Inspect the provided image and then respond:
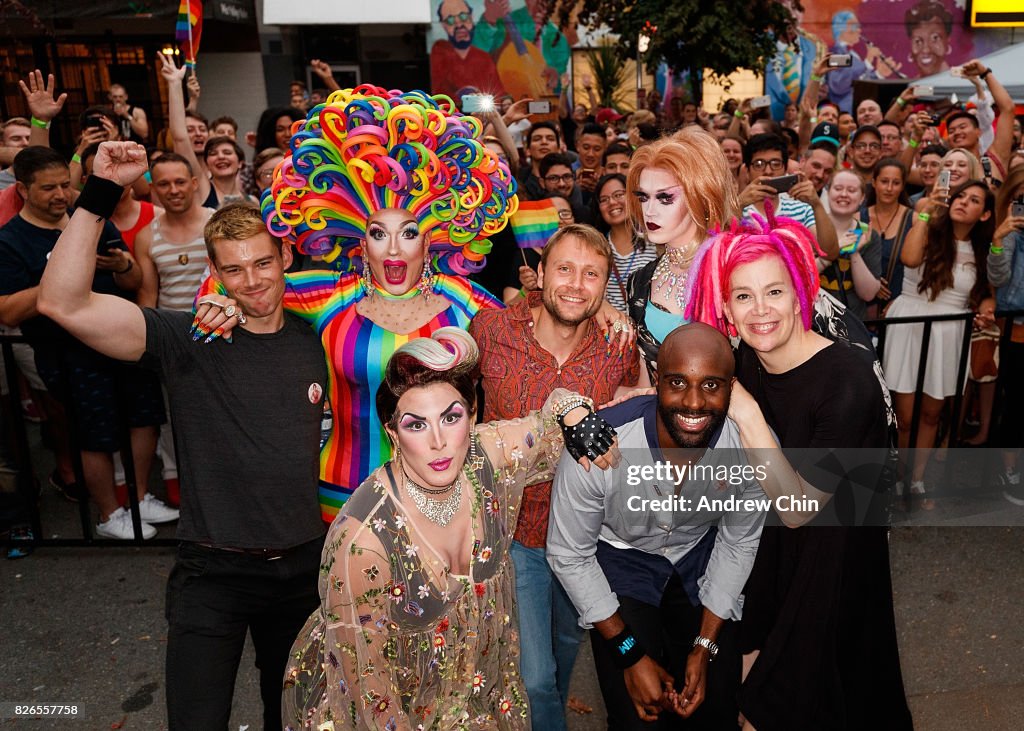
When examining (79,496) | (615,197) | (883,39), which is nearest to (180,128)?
(79,496)

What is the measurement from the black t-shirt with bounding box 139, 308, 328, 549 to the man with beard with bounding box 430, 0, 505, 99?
753 inches

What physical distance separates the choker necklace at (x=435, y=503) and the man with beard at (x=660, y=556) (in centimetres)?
45

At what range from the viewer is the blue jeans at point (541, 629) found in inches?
117

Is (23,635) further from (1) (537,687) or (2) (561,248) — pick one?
(2) (561,248)

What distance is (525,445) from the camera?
270cm

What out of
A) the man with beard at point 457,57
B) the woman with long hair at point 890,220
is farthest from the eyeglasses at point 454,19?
the woman with long hair at point 890,220

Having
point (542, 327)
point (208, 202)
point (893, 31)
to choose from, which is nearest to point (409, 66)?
point (893, 31)

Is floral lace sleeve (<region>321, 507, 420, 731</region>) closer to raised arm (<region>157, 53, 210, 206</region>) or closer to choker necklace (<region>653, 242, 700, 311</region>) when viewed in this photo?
choker necklace (<region>653, 242, 700, 311</region>)

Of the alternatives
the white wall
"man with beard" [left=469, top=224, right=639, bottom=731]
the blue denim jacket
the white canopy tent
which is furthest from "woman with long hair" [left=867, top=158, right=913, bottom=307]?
the white wall

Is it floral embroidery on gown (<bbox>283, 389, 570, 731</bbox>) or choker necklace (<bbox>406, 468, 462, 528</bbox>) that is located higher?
choker necklace (<bbox>406, 468, 462, 528</bbox>)

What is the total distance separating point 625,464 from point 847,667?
3.18 ft

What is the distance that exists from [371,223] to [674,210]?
1.19 meters

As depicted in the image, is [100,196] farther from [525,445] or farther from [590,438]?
[590,438]

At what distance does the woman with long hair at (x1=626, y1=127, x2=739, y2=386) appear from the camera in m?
3.26
